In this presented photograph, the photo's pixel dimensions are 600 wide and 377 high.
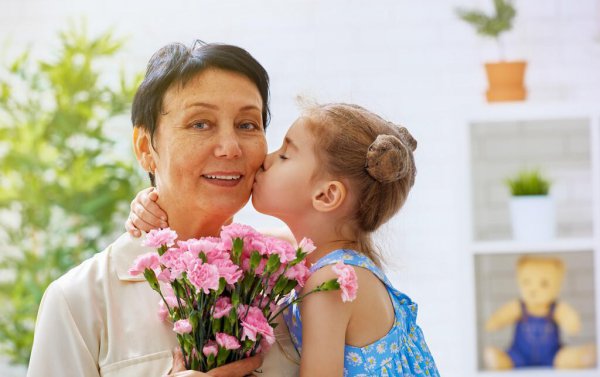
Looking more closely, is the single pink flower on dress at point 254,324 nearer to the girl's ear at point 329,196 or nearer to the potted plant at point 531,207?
the girl's ear at point 329,196

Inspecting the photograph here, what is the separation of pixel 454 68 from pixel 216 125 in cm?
350

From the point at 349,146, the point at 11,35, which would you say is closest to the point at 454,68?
the point at 11,35

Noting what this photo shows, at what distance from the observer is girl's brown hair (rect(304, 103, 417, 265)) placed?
215 cm

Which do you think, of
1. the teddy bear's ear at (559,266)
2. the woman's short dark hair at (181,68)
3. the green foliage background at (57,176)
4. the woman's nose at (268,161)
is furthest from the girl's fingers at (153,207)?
the teddy bear's ear at (559,266)

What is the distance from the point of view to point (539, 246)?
4934mm

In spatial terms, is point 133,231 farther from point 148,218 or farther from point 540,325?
point 540,325

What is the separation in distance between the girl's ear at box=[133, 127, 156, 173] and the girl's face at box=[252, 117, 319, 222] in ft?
0.91

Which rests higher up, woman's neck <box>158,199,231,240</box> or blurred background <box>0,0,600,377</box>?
blurred background <box>0,0,600,377</box>

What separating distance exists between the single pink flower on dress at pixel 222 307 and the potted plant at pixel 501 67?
11.4ft

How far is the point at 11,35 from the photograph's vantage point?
573 cm

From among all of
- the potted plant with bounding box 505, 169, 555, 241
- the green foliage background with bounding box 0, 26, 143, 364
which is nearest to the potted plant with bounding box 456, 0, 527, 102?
the potted plant with bounding box 505, 169, 555, 241

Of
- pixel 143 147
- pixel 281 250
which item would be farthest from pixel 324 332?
pixel 143 147

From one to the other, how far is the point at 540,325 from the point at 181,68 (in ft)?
10.5

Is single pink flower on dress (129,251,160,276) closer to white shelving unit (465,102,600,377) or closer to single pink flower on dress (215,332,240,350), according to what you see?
single pink flower on dress (215,332,240,350)
